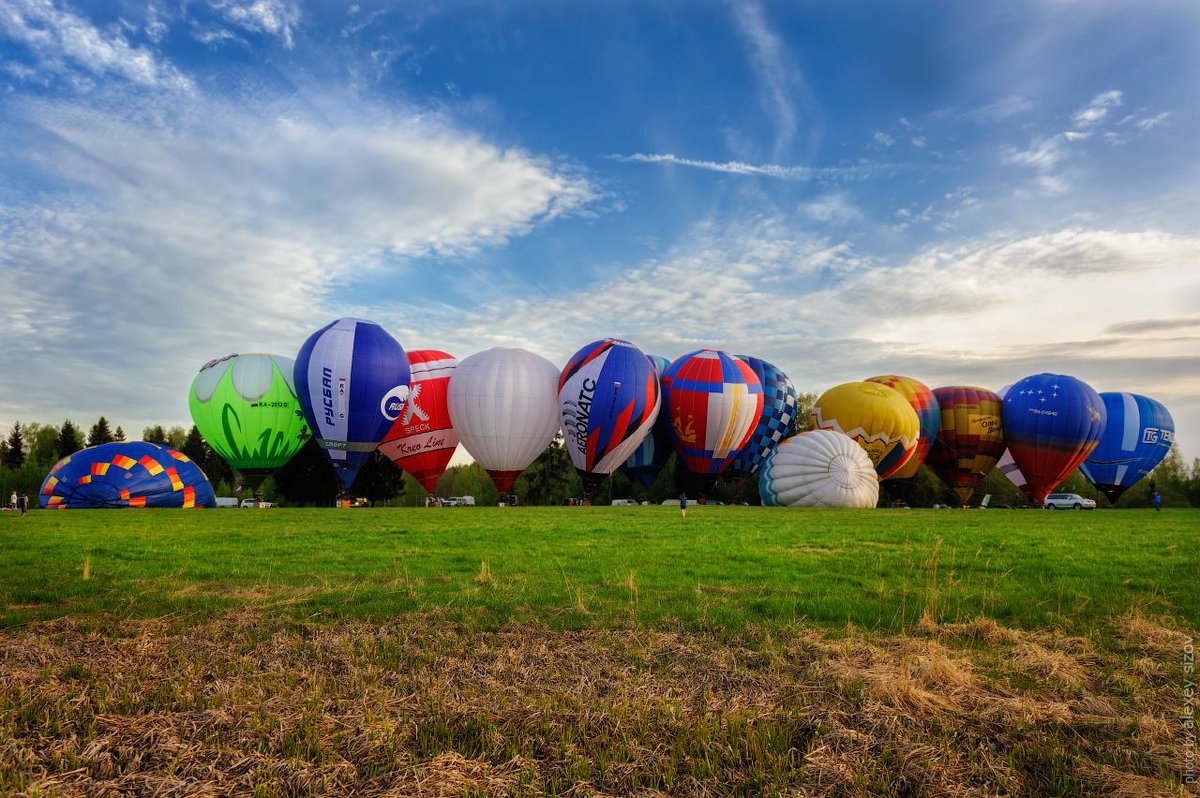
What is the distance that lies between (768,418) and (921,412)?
10149mm

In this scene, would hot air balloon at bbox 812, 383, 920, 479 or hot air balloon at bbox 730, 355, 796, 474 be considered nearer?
hot air balloon at bbox 812, 383, 920, 479

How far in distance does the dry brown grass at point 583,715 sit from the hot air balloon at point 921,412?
3726cm

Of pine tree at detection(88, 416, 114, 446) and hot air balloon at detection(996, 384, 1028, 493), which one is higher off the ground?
pine tree at detection(88, 416, 114, 446)

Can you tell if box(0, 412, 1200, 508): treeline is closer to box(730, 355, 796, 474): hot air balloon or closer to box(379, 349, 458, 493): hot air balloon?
box(730, 355, 796, 474): hot air balloon

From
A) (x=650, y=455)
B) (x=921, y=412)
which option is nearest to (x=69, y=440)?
(x=650, y=455)

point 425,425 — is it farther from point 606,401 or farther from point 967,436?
point 967,436

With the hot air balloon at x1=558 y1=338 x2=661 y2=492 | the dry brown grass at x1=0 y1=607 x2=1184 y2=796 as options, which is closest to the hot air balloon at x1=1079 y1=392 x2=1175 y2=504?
the hot air balloon at x1=558 y1=338 x2=661 y2=492

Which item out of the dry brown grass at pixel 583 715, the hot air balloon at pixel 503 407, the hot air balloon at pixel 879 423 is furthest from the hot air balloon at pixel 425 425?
the dry brown grass at pixel 583 715

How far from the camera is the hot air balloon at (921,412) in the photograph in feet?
132

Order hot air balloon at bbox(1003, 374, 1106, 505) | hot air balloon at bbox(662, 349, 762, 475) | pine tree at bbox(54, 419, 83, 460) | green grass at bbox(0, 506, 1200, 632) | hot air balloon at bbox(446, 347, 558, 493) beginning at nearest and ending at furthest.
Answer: green grass at bbox(0, 506, 1200, 632)
hot air balloon at bbox(446, 347, 558, 493)
hot air balloon at bbox(662, 349, 762, 475)
hot air balloon at bbox(1003, 374, 1106, 505)
pine tree at bbox(54, 419, 83, 460)

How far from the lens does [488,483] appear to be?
87875 millimetres

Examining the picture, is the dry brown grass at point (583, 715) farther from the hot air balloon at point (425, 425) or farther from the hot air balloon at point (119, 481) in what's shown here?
the hot air balloon at point (425, 425)

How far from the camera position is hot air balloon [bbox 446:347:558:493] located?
33.1 meters

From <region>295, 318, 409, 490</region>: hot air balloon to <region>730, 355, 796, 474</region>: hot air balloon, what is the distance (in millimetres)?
18267
